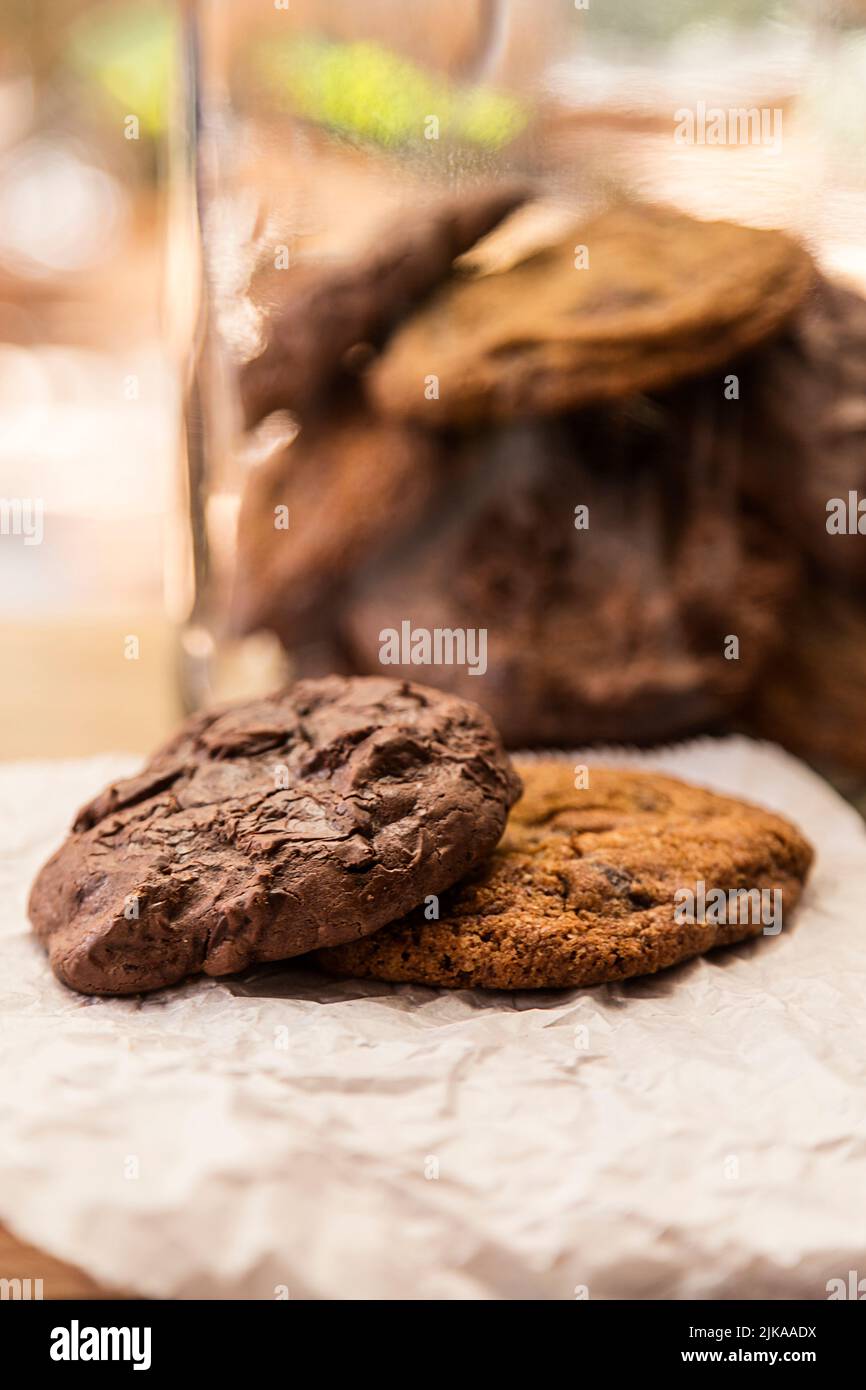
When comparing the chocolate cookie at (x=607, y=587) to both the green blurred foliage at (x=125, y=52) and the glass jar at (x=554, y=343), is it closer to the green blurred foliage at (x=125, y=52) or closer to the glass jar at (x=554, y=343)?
the glass jar at (x=554, y=343)

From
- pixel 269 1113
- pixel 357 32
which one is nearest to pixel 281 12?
pixel 357 32

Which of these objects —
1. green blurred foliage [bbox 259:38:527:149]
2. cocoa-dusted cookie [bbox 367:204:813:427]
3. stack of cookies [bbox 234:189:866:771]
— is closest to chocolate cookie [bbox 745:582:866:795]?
stack of cookies [bbox 234:189:866:771]


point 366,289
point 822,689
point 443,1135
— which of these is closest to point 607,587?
point 822,689

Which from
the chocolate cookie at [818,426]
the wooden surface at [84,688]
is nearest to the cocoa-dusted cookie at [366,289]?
the chocolate cookie at [818,426]

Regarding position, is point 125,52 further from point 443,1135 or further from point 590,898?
point 443,1135

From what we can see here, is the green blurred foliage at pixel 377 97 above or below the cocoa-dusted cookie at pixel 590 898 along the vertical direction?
above

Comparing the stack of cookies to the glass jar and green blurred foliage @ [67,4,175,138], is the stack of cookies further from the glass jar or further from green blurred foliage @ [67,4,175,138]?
green blurred foliage @ [67,4,175,138]

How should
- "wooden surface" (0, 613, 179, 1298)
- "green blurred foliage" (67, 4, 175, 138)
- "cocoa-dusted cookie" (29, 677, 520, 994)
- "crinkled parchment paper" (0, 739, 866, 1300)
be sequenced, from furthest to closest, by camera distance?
1. "green blurred foliage" (67, 4, 175, 138)
2. "wooden surface" (0, 613, 179, 1298)
3. "cocoa-dusted cookie" (29, 677, 520, 994)
4. "crinkled parchment paper" (0, 739, 866, 1300)
